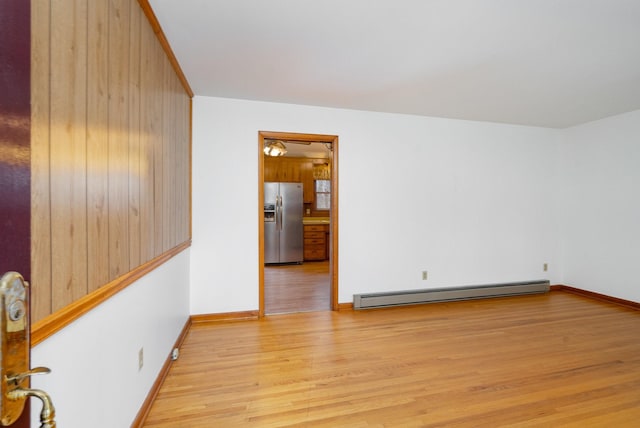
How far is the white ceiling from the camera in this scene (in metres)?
1.89

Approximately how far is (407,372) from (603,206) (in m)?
3.93

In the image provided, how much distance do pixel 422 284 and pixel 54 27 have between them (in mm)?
4078

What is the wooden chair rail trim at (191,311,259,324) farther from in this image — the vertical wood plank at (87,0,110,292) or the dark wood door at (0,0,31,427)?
the dark wood door at (0,0,31,427)

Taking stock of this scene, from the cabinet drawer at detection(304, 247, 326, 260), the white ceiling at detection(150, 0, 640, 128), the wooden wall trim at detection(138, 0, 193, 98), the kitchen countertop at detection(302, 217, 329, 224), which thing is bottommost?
the cabinet drawer at detection(304, 247, 326, 260)

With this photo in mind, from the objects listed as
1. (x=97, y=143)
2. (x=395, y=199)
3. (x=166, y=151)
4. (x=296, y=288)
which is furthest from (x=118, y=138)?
(x=296, y=288)

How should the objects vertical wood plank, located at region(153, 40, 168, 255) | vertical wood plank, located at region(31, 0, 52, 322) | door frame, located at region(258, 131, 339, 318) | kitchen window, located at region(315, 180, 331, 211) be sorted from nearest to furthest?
vertical wood plank, located at region(31, 0, 52, 322) < vertical wood plank, located at region(153, 40, 168, 255) < door frame, located at region(258, 131, 339, 318) < kitchen window, located at region(315, 180, 331, 211)

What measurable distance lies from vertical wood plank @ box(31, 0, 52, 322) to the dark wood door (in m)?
0.35

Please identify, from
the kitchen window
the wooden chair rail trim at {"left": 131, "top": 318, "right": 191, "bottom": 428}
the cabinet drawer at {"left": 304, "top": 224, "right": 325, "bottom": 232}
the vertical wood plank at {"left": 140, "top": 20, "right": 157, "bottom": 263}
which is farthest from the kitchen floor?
the vertical wood plank at {"left": 140, "top": 20, "right": 157, "bottom": 263}

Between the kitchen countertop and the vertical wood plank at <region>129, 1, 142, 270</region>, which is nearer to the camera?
the vertical wood plank at <region>129, 1, 142, 270</region>

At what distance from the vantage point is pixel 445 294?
163 inches

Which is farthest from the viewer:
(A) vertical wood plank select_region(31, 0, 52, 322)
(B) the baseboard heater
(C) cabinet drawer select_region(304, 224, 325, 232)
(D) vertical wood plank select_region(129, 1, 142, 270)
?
(C) cabinet drawer select_region(304, 224, 325, 232)

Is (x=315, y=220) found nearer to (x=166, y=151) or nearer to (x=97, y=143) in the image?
(x=166, y=151)

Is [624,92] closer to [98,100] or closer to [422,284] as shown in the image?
[422,284]

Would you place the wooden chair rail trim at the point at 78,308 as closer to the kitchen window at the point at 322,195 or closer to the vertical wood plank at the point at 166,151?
the vertical wood plank at the point at 166,151
